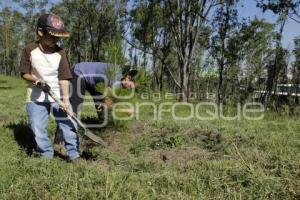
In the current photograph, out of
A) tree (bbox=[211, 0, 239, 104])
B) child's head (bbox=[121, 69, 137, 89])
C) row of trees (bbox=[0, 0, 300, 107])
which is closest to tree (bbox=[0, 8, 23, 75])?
row of trees (bbox=[0, 0, 300, 107])

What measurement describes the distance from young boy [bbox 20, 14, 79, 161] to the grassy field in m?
0.29

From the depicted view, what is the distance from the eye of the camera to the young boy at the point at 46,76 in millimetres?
5152

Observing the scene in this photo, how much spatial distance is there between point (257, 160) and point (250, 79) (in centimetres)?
3302

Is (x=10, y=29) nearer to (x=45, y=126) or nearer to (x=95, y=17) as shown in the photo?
(x=95, y=17)

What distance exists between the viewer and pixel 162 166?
5199mm

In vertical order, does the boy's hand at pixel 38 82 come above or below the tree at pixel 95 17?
below

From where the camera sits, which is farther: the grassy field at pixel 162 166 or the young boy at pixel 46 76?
the young boy at pixel 46 76

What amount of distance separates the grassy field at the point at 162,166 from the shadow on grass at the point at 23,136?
0.04 ft

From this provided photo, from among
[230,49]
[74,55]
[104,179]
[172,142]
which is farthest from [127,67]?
[74,55]

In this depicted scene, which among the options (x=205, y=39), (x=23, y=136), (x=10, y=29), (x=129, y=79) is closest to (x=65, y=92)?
(x=129, y=79)

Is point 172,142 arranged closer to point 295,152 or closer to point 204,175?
point 295,152

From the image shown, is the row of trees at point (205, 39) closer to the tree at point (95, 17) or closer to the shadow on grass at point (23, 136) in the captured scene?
the tree at point (95, 17)

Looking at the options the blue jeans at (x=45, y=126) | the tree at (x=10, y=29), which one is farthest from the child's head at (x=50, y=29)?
the tree at (x=10, y=29)

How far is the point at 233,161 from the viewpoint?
4828 millimetres
